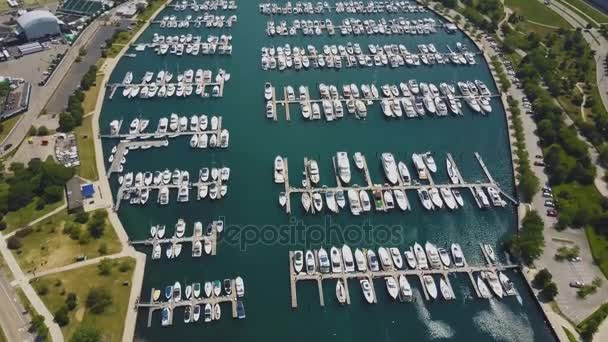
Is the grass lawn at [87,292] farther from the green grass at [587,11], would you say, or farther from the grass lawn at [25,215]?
the green grass at [587,11]

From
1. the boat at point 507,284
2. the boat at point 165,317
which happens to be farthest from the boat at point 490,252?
the boat at point 165,317

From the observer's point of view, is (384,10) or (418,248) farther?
(384,10)

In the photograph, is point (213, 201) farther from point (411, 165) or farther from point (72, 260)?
point (411, 165)

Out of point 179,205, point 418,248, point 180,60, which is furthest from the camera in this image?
point 180,60

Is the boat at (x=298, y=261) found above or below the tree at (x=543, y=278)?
below

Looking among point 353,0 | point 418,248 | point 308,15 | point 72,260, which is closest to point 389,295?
point 418,248

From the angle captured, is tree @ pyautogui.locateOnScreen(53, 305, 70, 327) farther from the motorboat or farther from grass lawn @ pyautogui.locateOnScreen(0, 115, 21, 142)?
grass lawn @ pyautogui.locateOnScreen(0, 115, 21, 142)
